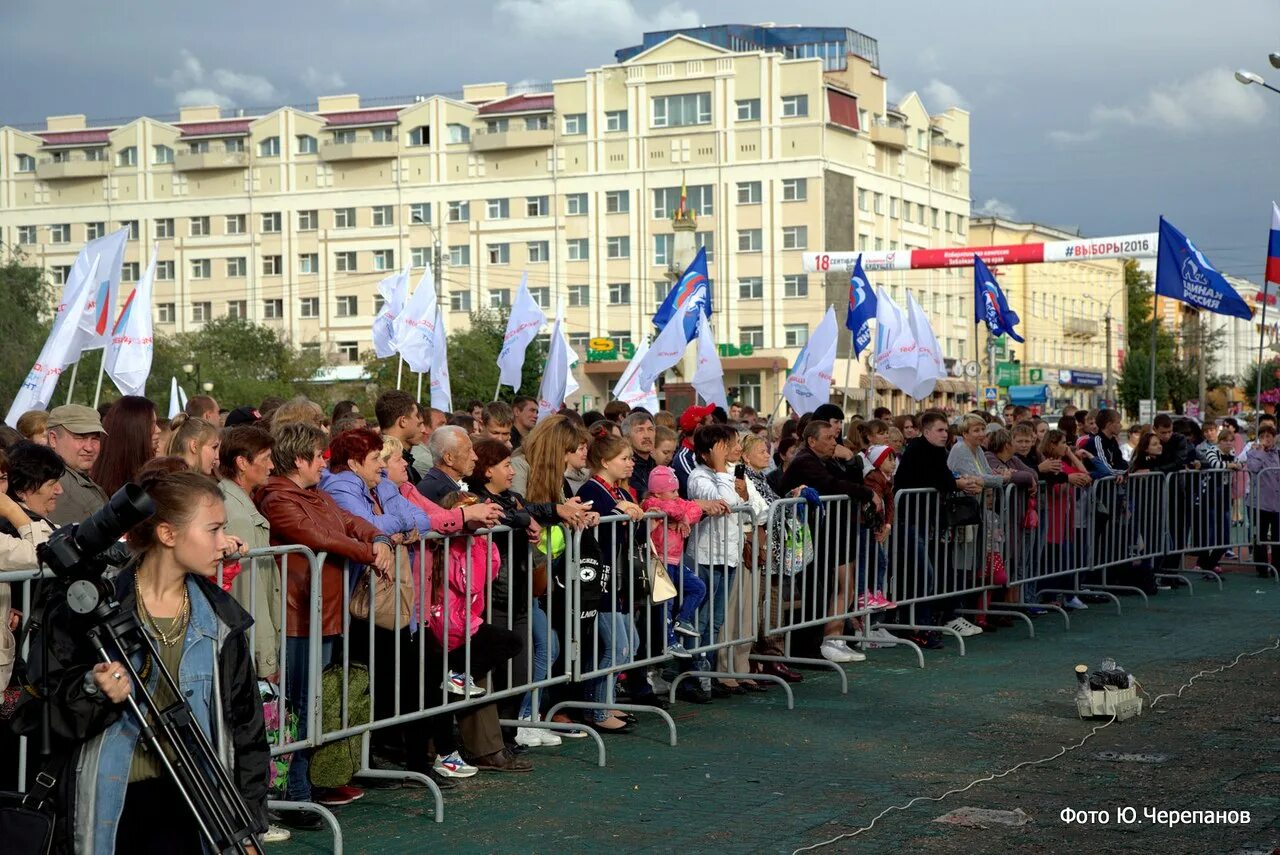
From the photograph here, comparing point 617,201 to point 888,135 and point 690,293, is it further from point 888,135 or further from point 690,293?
point 690,293

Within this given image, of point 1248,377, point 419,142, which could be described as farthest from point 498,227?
point 1248,377

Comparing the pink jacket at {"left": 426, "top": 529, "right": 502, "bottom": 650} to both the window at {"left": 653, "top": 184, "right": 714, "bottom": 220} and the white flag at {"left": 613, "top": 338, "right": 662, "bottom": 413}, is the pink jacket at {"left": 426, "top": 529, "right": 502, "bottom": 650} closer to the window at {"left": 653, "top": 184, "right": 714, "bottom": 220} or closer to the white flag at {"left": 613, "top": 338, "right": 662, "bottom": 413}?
the white flag at {"left": 613, "top": 338, "right": 662, "bottom": 413}

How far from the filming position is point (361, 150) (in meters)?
92.5

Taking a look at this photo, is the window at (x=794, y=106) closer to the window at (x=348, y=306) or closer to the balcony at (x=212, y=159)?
the window at (x=348, y=306)

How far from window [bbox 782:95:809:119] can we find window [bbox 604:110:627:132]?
855cm

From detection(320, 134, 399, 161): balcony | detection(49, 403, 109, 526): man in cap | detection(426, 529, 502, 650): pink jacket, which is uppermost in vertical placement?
detection(320, 134, 399, 161): balcony

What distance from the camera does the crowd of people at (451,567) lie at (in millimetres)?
4742

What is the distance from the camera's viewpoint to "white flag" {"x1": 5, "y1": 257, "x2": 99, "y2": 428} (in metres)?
14.5

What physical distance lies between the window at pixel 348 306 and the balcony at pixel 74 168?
17452 mm

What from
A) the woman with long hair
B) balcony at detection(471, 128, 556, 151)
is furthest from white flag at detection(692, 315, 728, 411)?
balcony at detection(471, 128, 556, 151)

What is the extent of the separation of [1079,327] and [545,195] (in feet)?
141

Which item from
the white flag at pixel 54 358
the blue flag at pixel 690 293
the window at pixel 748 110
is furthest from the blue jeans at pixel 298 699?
the window at pixel 748 110

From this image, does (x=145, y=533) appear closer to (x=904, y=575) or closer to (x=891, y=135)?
(x=904, y=575)

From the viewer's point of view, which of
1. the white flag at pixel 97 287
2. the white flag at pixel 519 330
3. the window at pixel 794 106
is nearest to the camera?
the white flag at pixel 97 287
